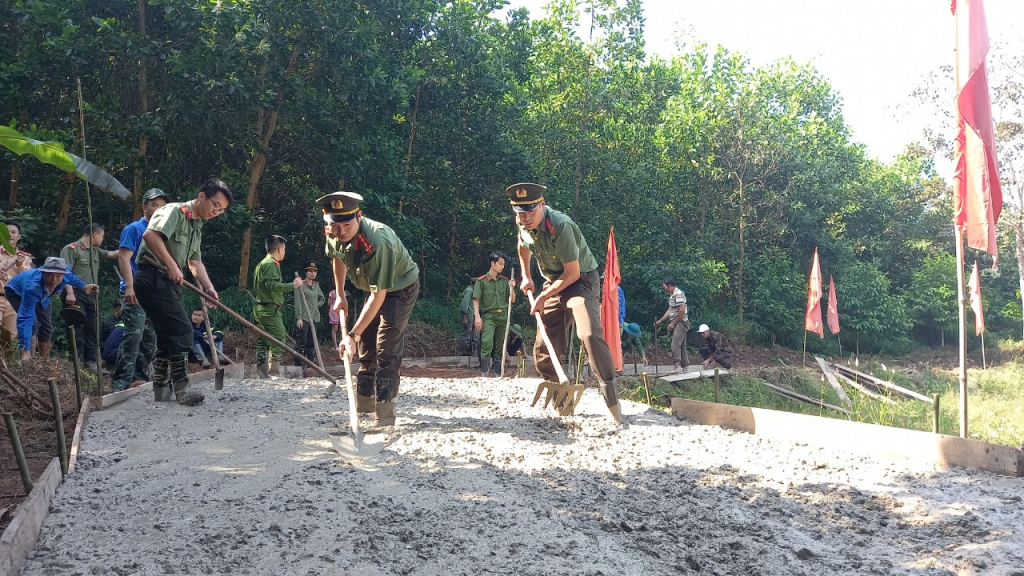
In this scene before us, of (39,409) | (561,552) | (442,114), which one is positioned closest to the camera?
(561,552)

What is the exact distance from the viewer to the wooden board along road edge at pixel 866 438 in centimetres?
423

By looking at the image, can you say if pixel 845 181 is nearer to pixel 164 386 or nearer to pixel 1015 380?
pixel 1015 380

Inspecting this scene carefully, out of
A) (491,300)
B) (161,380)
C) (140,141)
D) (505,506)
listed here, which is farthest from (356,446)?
(140,141)

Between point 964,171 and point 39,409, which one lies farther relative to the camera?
point 39,409

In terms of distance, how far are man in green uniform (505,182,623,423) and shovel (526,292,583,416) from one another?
0.07 meters

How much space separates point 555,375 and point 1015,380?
1622 cm

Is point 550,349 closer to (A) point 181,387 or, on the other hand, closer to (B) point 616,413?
(B) point 616,413

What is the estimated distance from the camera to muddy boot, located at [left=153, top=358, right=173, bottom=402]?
20.2ft

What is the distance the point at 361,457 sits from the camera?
14.6ft

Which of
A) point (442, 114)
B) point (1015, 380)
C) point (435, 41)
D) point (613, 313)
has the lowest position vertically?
point (1015, 380)

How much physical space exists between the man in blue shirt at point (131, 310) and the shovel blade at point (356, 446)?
246 centimetres

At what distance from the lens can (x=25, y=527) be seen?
9.79 ft

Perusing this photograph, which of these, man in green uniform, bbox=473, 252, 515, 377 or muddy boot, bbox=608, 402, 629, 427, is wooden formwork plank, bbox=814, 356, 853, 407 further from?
muddy boot, bbox=608, 402, 629, 427

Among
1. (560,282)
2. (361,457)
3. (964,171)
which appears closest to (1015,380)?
(964,171)
